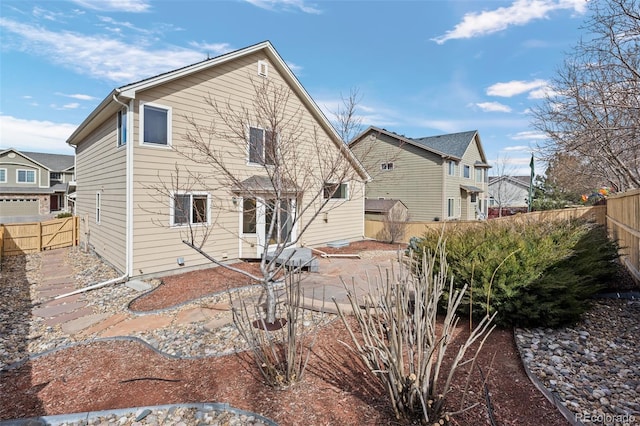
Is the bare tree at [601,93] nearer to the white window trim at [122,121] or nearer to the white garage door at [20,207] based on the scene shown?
the white window trim at [122,121]

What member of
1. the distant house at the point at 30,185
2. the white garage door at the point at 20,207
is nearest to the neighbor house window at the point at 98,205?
the distant house at the point at 30,185

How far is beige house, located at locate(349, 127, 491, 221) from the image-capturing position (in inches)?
890

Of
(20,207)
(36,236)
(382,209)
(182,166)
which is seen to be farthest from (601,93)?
(20,207)

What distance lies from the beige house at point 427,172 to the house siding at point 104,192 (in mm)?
14491

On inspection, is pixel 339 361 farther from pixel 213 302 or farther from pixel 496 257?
pixel 213 302

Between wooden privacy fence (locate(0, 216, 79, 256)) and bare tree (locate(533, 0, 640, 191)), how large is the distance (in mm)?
19129

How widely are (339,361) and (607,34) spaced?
8.92 m

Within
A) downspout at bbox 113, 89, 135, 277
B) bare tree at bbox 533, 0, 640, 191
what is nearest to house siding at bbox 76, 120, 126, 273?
downspout at bbox 113, 89, 135, 277

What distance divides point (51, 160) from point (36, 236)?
3158 cm

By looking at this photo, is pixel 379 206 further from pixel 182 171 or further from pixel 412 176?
pixel 182 171

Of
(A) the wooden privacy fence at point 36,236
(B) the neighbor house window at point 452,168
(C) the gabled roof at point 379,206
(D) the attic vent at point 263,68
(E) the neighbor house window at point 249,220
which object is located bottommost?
(A) the wooden privacy fence at point 36,236

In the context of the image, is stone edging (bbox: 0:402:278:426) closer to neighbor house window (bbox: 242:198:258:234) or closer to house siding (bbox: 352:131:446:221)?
neighbor house window (bbox: 242:198:258:234)

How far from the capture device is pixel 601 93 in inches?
293

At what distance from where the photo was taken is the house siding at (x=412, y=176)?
22.7 m
